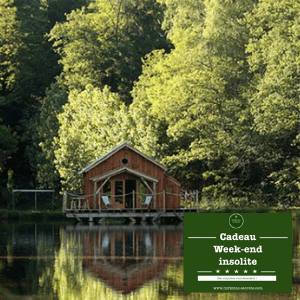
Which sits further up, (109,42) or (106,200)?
(109,42)

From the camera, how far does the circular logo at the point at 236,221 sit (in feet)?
54.2

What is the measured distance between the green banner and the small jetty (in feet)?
117

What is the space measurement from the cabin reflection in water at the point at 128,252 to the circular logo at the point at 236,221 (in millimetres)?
5281

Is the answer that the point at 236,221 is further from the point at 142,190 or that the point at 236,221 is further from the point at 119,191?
the point at 119,191

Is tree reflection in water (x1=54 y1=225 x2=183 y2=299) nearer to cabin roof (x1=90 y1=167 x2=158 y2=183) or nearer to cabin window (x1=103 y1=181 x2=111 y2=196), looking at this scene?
cabin roof (x1=90 y1=167 x2=158 y2=183)

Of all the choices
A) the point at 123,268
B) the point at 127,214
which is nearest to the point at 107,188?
the point at 127,214

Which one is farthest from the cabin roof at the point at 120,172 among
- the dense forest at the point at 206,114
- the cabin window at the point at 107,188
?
the dense forest at the point at 206,114

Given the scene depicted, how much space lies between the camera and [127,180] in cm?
5531

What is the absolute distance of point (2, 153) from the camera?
62000 mm

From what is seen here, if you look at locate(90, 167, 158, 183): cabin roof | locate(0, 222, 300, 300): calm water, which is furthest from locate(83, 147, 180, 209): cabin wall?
locate(0, 222, 300, 300): calm water

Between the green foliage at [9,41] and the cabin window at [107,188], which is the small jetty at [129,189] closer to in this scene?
the cabin window at [107,188]

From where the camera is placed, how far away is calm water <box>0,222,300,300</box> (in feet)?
68.7

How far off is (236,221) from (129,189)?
1540 inches

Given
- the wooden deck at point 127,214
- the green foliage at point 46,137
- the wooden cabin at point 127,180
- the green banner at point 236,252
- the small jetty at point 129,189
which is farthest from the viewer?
the green foliage at point 46,137
